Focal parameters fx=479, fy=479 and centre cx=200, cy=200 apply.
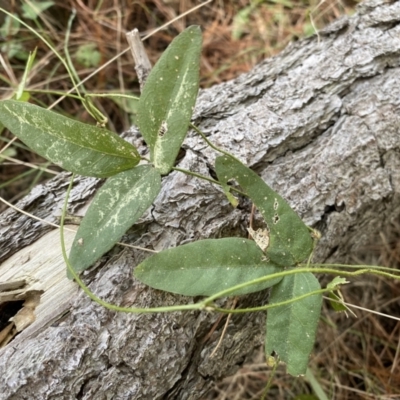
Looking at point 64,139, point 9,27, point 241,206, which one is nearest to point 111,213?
point 64,139


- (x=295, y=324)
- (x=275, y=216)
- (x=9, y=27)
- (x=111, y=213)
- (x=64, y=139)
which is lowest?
(x=295, y=324)

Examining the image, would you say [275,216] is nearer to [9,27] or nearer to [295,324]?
[295,324]

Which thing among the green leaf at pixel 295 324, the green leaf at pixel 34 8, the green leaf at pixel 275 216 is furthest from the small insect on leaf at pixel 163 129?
the green leaf at pixel 34 8

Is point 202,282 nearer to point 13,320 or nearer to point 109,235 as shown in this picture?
point 109,235

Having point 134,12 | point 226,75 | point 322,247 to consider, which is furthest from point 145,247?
point 134,12

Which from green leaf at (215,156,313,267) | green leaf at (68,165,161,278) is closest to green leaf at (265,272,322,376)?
green leaf at (215,156,313,267)

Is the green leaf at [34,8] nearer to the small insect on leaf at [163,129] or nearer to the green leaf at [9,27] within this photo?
the green leaf at [9,27]
